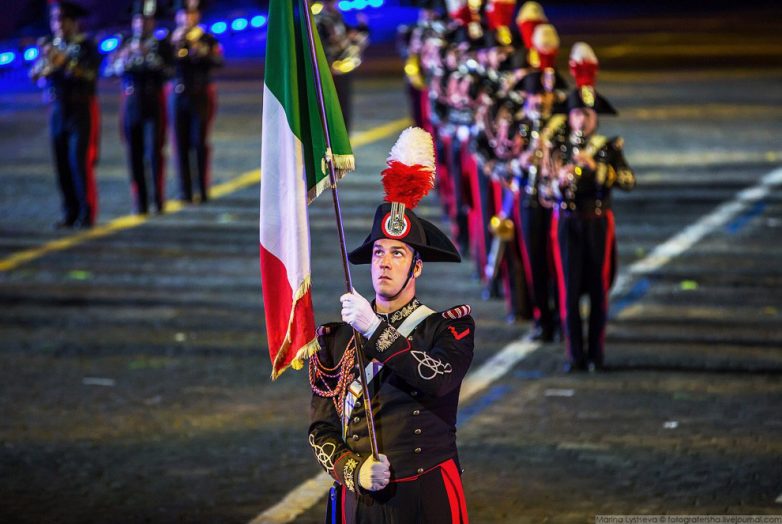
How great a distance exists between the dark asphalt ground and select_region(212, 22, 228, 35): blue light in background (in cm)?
1587

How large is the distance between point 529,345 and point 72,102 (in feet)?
23.2

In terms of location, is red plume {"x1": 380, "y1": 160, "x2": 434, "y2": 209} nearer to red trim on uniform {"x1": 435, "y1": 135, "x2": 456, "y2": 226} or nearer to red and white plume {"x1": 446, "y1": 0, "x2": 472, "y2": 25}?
red and white plume {"x1": 446, "y1": 0, "x2": 472, "y2": 25}

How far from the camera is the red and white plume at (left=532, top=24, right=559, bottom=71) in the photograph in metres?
12.8

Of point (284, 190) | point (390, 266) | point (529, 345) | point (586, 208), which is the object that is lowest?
point (529, 345)

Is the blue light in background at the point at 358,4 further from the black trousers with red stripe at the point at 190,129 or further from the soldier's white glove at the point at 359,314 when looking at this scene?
the soldier's white glove at the point at 359,314

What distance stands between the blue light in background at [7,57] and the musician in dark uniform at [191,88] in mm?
11354

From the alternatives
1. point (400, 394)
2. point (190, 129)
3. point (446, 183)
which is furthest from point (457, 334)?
point (190, 129)

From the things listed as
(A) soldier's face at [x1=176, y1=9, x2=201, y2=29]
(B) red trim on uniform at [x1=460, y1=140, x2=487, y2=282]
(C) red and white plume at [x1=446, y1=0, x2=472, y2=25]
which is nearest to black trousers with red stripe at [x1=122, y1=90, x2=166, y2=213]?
(A) soldier's face at [x1=176, y1=9, x2=201, y2=29]

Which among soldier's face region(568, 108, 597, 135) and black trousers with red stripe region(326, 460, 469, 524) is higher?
black trousers with red stripe region(326, 460, 469, 524)

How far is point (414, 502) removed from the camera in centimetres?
642

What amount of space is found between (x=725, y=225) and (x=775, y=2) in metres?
32.0

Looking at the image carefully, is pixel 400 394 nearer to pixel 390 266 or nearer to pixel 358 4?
pixel 390 266

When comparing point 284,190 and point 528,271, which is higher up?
point 284,190

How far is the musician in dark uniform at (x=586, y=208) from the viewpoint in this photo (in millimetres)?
11875
